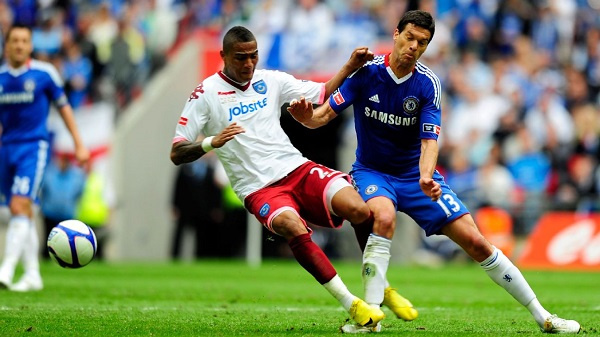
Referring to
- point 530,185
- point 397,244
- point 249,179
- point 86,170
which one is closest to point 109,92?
point 86,170

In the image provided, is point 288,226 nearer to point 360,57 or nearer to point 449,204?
point 449,204

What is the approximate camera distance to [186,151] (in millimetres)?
8953

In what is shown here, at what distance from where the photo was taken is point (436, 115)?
9180 mm

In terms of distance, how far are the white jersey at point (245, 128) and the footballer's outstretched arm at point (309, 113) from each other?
30 cm

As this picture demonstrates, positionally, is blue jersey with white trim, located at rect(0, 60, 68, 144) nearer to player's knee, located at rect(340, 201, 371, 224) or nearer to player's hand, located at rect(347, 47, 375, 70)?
player's hand, located at rect(347, 47, 375, 70)

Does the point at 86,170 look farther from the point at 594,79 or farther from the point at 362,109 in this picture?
→ the point at 362,109

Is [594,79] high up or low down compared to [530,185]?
up

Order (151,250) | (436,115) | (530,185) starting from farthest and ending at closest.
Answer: (151,250)
(530,185)
(436,115)

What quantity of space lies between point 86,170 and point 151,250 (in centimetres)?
229

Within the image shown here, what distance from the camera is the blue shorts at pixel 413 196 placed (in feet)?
29.7

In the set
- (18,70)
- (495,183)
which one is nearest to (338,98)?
(18,70)

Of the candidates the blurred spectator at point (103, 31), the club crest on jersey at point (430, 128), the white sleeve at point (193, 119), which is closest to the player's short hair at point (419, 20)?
the club crest on jersey at point (430, 128)

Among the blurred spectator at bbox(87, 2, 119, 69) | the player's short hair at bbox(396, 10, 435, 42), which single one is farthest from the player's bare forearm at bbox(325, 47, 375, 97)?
the blurred spectator at bbox(87, 2, 119, 69)

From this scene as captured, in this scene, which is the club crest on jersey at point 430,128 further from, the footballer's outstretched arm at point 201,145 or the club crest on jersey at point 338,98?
the footballer's outstretched arm at point 201,145
